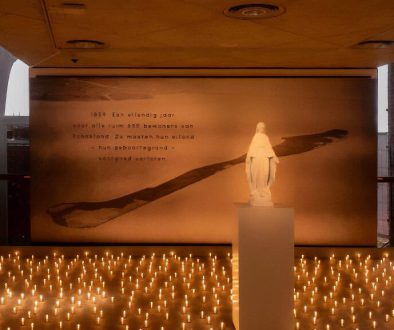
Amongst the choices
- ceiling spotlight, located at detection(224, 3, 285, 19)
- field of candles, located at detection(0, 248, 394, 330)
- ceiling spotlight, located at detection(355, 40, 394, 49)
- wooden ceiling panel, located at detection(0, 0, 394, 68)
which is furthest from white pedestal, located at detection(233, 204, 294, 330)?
ceiling spotlight, located at detection(355, 40, 394, 49)

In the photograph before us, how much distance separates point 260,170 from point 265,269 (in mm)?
1018

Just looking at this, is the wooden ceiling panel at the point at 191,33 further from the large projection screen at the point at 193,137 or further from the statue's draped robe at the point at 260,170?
the statue's draped robe at the point at 260,170

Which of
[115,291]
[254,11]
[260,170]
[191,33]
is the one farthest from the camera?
[115,291]

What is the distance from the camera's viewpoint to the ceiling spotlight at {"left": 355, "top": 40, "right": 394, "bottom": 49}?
6.64m

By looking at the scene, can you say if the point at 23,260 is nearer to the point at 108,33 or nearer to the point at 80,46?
the point at 80,46

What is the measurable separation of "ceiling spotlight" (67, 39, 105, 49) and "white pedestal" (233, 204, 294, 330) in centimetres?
311

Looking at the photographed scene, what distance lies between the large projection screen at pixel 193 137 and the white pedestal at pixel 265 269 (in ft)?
12.6

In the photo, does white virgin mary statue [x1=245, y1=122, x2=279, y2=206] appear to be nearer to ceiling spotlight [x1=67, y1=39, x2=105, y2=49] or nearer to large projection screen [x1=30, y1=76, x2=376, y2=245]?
ceiling spotlight [x1=67, y1=39, x2=105, y2=49]

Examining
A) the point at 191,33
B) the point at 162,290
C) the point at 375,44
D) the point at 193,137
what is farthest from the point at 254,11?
the point at 193,137

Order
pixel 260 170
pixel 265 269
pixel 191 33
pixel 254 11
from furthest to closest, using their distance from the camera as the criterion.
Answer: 1. pixel 191 33
2. pixel 260 170
3. pixel 254 11
4. pixel 265 269

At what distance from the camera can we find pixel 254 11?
5.10 metres

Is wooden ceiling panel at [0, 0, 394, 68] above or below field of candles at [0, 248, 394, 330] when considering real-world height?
above

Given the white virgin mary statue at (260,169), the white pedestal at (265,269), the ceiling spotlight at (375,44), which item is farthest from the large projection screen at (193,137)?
the white pedestal at (265,269)

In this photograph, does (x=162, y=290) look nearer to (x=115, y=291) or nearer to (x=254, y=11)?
(x=115, y=291)
